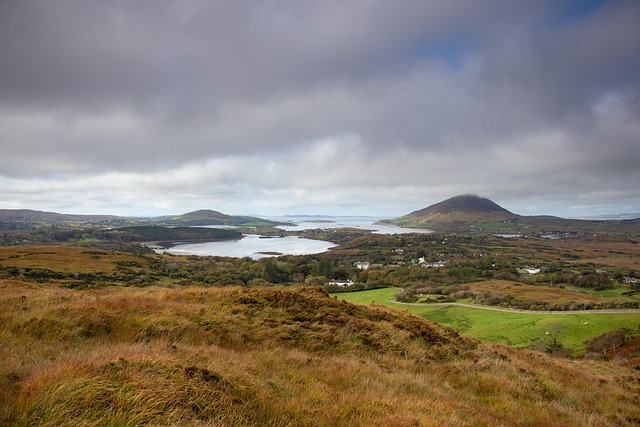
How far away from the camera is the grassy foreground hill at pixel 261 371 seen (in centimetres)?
438

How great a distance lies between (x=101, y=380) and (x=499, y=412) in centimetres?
773

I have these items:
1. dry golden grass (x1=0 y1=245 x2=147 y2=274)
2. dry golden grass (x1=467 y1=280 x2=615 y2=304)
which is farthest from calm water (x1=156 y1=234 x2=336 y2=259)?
dry golden grass (x1=467 y1=280 x2=615 y2=304)

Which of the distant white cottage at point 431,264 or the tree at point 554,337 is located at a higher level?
the tree at point 554,337

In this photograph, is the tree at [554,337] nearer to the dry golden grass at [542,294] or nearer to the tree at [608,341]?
the tree at [608,341]

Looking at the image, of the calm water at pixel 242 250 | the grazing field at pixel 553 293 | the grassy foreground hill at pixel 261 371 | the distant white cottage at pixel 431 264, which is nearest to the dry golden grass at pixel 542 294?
the grazing field at pixel 553 293

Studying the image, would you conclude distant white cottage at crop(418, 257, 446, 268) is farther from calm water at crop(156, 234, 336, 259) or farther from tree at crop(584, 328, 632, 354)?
tree at crop(584, 328, 632, 354)

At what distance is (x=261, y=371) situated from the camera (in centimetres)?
672

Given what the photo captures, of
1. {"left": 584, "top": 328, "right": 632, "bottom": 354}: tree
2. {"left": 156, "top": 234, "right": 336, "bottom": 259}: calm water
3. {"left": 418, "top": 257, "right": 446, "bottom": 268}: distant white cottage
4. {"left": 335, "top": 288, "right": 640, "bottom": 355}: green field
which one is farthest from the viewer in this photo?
{"left": 156, "top": 234, "right": 336, "bottom": 259}: calm water

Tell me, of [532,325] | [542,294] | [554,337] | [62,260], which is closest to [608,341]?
[554,337]

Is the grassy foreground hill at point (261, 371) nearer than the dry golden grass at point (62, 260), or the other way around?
the grassy foreground hill at point (261, 371)

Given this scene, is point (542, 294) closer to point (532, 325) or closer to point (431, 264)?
point (532, 325)

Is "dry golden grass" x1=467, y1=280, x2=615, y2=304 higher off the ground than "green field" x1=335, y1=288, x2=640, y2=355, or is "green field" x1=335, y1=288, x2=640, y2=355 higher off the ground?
"green field" x1=335, y1=288, x2=640, y2=355

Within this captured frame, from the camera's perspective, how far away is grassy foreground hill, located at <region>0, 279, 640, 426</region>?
4.38 m

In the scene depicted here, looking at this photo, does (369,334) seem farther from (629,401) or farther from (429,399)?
(629,401)
